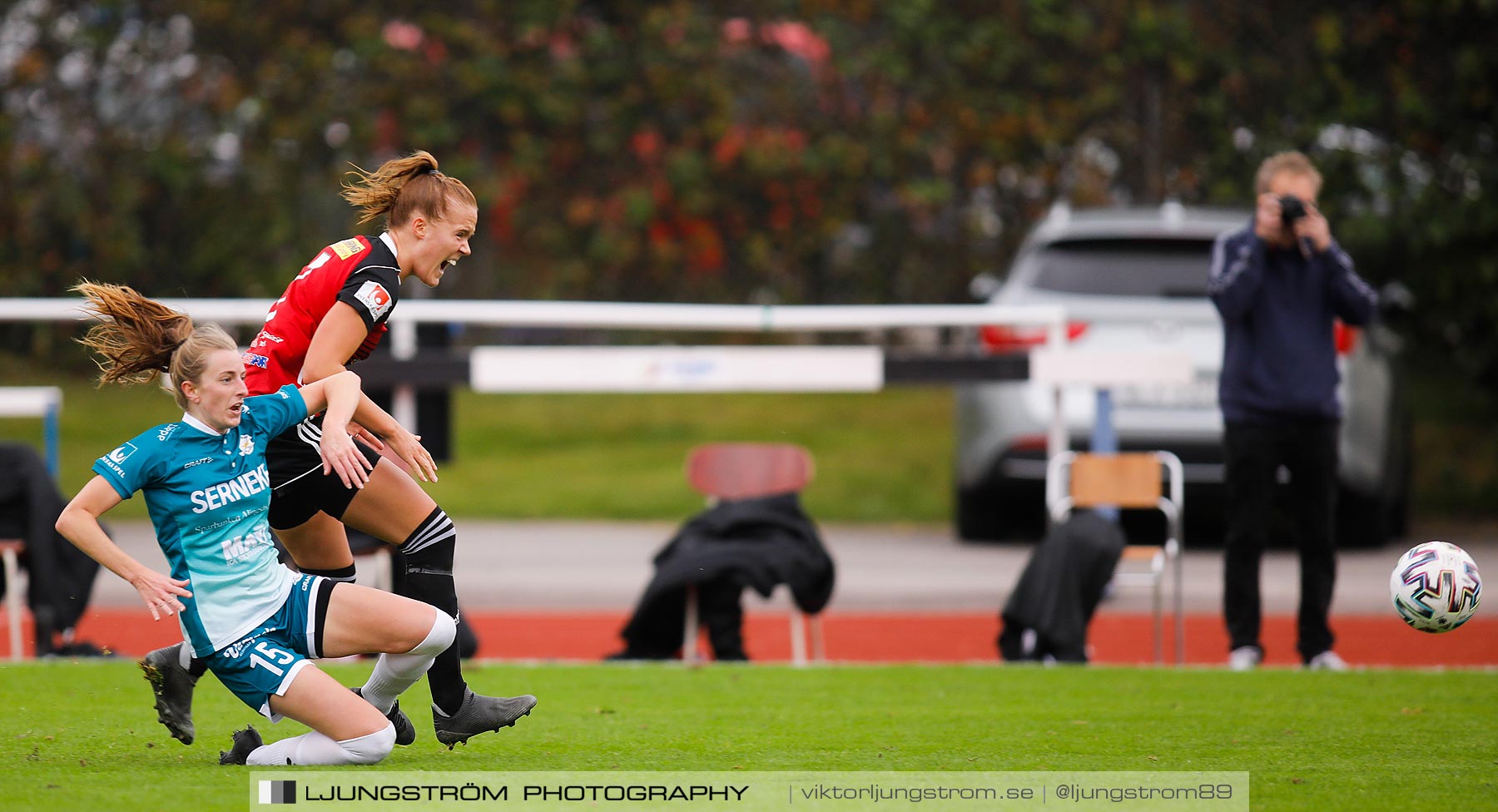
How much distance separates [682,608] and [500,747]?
2.62 m

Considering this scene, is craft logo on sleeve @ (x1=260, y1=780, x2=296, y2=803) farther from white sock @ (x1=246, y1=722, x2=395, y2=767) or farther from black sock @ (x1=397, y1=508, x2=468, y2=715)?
black sock @ (x1=397, y1=508, x2=468, y2=715)

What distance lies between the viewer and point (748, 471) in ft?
25.6

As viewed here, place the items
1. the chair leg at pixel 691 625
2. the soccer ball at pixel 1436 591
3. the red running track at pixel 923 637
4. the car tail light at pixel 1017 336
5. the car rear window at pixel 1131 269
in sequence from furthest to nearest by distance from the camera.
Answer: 1. the car rear window at pixel 1131 269
2. the car tail light at pixel 1017 336
3. the red running track at pixel 923 637
4. the chair leg at pixel 691 625
5. the soccer ball at pixel 1436 591

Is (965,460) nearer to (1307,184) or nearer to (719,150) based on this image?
(1307,184)

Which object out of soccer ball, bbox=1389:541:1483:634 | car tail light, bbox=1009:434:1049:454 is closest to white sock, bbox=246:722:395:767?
soccer ball, bbox=1389:541:1483:634

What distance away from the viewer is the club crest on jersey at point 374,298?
4.58 metres

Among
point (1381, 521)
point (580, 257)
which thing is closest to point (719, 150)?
point (580, 257)

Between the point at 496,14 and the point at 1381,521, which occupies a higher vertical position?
the point at 496,14

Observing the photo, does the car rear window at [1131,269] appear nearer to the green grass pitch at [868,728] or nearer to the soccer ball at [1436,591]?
the green grass pitch at [868,728]

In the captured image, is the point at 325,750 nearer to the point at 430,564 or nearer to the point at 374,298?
the point at 430,564

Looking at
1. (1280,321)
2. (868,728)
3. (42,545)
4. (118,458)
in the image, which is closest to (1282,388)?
(1280,321)

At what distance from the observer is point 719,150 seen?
49.4 ft

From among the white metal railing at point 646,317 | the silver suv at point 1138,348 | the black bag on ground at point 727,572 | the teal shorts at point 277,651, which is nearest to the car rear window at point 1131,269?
the silver suv at point 1138,348

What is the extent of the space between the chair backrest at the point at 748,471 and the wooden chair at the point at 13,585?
114 inches
